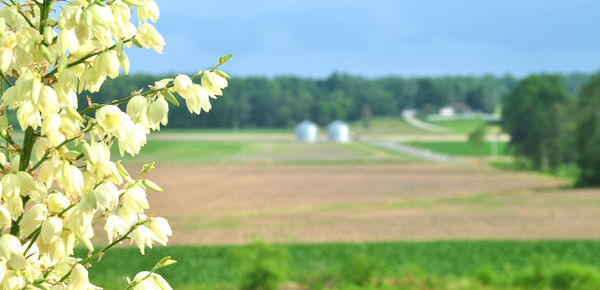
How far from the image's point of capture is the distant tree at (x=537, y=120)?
43.6 metres

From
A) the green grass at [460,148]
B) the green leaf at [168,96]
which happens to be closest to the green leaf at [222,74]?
the green leaf at [168,96]

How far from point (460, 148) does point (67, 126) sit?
65.9 m

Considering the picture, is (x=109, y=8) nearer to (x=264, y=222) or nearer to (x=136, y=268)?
(x=136, y=268)

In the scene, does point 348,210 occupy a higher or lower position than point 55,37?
lower

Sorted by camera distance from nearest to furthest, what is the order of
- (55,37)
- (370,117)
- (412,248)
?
1. (55,37)
2. (412,248)
3. (370,117)

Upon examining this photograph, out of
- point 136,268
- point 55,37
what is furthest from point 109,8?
point 136,268

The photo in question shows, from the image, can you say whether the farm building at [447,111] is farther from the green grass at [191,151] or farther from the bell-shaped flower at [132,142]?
the bell-shaped flower at [132,142]

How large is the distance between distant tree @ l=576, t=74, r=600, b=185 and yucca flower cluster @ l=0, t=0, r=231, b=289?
120 ft

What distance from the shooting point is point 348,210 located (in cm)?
2520

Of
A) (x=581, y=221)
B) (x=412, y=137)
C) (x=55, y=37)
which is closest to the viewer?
(x=55, y=37)

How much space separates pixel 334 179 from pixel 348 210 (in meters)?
12.8

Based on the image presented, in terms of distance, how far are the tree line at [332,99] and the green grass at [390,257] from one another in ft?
185

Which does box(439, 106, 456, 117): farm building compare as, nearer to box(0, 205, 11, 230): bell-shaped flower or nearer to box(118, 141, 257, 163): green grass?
box(118, 141, 257, 163): green grass

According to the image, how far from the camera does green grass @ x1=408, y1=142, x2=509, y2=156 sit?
199 feet
